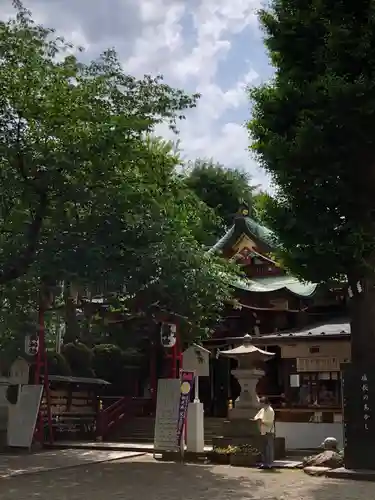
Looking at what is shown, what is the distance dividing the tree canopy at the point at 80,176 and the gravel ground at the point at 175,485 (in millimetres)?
4307

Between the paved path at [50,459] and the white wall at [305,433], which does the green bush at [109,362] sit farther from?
the white wall at [305,433]

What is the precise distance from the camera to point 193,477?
14.0 m

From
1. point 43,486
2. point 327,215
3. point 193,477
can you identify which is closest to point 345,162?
point 327,215

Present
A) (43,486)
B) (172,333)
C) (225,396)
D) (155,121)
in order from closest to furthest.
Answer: (43,486), (155,121), (172,333), (225,396)

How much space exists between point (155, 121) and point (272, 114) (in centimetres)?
297

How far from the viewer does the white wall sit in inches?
788

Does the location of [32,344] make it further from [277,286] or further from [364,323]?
[364,323]

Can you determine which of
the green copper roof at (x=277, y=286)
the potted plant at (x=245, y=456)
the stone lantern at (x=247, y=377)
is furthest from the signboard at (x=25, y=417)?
the green copper roof at (x=277, y=286)

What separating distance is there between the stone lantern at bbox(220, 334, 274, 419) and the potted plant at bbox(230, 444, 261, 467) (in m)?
1.68

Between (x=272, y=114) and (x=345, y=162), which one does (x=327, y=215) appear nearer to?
(x=345, y=162)

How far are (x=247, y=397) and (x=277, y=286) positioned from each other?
26.3 feet

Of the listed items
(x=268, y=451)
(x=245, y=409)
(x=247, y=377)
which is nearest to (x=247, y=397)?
(x=245, y=409)

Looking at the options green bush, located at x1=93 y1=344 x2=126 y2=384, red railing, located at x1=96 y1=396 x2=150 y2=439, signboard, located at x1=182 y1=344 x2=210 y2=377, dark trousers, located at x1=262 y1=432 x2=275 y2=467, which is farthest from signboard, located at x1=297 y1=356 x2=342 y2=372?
green bush, located at x1=93 y1=344 x2=126 y2=384

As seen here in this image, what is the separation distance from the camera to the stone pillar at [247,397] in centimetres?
1811
